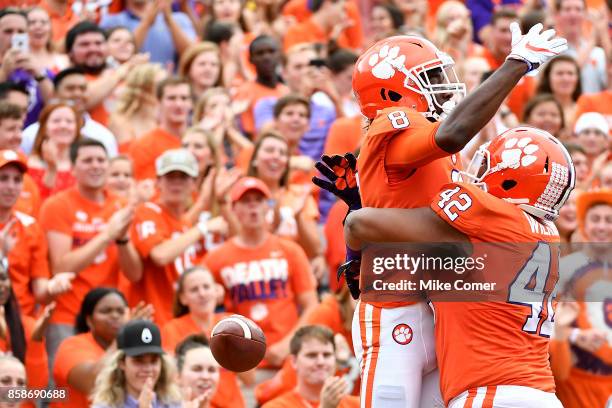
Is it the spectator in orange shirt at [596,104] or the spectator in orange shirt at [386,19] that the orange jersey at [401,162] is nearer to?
the spectator in orange shirt at [596,104]

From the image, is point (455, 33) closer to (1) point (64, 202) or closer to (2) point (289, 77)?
(2) point (289, 77)

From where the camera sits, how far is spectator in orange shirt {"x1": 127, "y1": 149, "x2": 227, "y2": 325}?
9914 millimetres

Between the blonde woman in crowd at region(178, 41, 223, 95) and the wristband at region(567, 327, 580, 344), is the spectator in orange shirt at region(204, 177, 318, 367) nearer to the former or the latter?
the wristband at region(567, 327, 580, 344)

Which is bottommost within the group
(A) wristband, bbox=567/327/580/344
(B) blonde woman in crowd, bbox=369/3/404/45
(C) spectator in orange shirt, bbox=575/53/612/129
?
(A) wristband, bbox=567/327/580/344

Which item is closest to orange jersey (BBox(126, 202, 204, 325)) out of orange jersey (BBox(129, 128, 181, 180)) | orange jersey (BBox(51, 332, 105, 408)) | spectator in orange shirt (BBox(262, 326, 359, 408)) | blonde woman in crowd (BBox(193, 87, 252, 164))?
orange jersey (BBox(51, 332, 105, 408))

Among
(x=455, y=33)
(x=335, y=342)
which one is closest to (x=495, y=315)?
(x=335, y=342)

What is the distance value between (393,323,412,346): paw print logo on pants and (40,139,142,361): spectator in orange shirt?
3634 mm

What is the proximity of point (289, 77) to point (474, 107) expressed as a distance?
23.9ft

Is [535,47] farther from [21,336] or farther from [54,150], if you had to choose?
[54,150]

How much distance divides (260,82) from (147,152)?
6.51 ft

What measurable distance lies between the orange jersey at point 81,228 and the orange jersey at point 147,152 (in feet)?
3.80

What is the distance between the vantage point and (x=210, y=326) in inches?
374

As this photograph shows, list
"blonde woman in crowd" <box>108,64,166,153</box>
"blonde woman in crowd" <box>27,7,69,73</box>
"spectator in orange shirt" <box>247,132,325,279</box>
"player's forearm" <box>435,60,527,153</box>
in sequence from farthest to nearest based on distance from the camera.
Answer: "blonde woman in crowd" <box>108,64,166,153</box> → "blonde woman in crowd" <box>27,7,69,73</box> → "spectator in orange shirt" <box>247,132,325,279</box> → "player's forearm" <box>435,60,527,153</box>

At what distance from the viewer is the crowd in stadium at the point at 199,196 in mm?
8758
